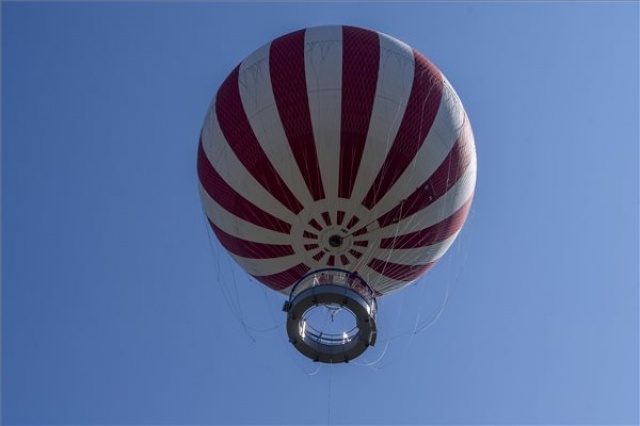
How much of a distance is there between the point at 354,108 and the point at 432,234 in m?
2.87

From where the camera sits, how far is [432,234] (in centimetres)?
A: 1494

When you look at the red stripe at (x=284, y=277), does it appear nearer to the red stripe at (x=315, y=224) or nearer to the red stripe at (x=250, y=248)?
the red stripe at (x=250, y=248)

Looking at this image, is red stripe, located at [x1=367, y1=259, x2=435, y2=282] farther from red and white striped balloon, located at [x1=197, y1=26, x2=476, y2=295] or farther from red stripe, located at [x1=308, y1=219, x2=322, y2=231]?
red stripe, located at [x1=308, y1=219, x2=322, y2=231]

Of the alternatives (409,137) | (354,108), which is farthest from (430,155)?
(354,108)

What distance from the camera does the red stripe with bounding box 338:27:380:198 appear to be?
536 inches

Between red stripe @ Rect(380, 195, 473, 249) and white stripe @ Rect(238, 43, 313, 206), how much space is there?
176 cm

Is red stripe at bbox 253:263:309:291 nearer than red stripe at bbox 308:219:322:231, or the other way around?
red stripe at bbox 308:219:322:231

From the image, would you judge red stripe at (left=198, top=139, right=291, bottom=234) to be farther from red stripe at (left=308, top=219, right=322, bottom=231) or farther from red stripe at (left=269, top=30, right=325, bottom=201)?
red stripe at (left=269, top=30, right=325, bottom=201)

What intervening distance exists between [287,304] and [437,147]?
365 cm

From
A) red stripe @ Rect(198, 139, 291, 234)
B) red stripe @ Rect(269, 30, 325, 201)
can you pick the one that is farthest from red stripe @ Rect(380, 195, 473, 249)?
red stripe @ Rect(198, 139, 291, 234)

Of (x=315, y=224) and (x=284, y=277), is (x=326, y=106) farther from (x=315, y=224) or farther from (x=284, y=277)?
(x=284, y=277)

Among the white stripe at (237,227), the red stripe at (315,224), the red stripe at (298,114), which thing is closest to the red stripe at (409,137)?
the red stripe at (315,224)

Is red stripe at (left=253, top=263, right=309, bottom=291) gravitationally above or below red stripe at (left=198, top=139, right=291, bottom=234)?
below

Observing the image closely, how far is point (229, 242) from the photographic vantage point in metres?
15.3
